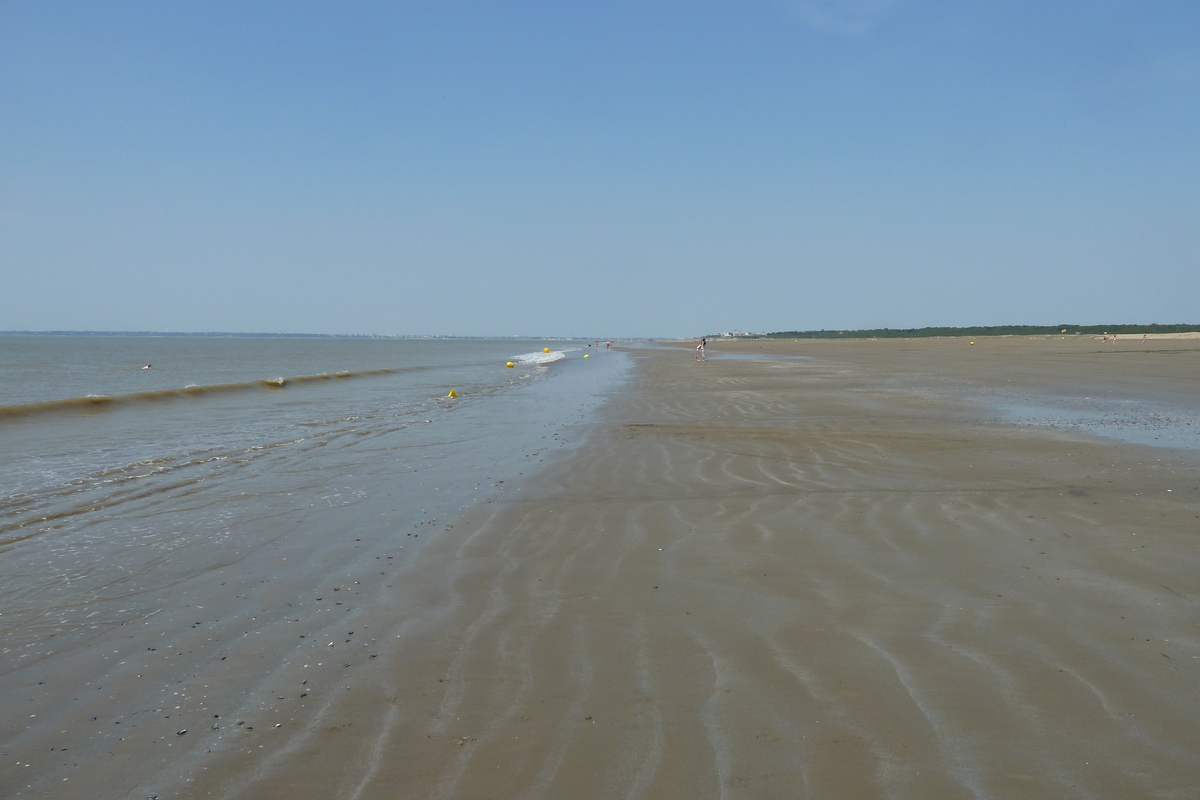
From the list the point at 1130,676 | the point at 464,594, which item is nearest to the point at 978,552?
the point at 1130,676

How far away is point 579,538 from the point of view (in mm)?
6066

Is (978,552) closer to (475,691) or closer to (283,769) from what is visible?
(475,691)

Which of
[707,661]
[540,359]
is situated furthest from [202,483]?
[540,359]

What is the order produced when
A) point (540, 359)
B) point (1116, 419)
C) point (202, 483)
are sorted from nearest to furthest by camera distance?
point (202, 483), point (1116, 419), point (540, 359)

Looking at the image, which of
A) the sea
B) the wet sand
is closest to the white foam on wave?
the sea

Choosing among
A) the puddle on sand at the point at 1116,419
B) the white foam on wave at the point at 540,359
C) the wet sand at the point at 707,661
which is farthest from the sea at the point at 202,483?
the white foam on wave at the point at 540,359

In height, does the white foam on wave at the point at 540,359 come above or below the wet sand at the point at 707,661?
below

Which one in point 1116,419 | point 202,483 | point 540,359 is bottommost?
point 540,359

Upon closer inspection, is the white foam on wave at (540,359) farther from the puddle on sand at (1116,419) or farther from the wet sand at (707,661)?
the wet sand at (707,661)

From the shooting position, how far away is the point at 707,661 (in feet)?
12.0

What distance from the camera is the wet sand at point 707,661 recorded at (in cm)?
273

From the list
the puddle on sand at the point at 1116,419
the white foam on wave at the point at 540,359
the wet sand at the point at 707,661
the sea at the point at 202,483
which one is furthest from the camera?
the white foam on wave at the point at 540,359

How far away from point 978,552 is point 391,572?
4.33 meters

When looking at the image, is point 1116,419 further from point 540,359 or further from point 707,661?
point 540,359
